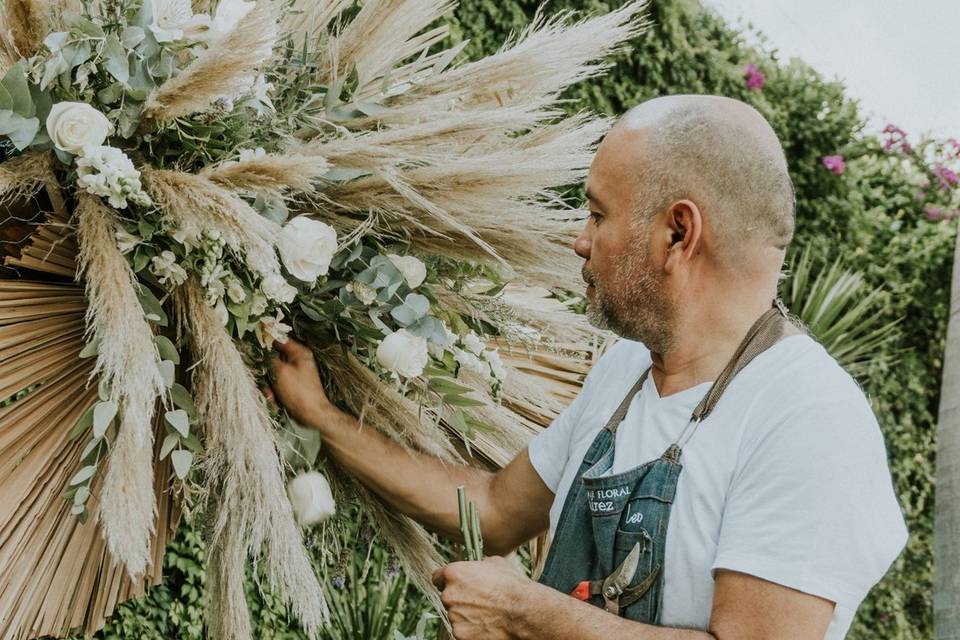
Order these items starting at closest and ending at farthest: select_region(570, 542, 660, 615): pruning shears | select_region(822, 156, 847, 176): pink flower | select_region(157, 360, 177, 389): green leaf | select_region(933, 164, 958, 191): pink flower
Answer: select_region(157, 360, 177, 389): green leaf → select_region(570, 542, 660, 615): pruning shears → select_region(822, 156, 847, 176): pink flower → select_region(933, 164, 958, 191): pink flower

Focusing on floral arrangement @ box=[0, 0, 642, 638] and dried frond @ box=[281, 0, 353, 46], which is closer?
floral arrangement @ box=[0, 0, 642, 638]

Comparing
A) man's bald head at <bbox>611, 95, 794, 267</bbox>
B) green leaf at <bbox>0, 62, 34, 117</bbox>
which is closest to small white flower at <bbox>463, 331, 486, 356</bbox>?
man's bald head at <bbox>611, 95, 794, 267</bbox>

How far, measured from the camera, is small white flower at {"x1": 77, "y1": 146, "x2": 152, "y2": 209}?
1345 mm

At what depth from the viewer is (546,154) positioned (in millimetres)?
1708

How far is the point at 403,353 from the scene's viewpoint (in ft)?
5.20

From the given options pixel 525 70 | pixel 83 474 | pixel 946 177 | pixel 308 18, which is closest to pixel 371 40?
pixel 308 18

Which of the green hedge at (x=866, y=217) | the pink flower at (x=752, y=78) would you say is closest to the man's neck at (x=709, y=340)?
the green hedge at (x=866, y=217)

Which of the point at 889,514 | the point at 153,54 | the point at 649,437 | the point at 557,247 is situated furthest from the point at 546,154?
the point at 889,514

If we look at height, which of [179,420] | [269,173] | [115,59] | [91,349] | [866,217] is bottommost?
[866,217]

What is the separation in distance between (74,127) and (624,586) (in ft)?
3.27

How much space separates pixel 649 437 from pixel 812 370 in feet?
0.90

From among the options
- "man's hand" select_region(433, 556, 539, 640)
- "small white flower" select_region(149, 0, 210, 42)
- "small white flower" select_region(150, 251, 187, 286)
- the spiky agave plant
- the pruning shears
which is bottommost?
the spiky agave plant

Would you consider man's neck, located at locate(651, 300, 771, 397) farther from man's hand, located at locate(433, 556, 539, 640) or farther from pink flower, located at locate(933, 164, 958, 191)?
pink flower, located at locate(933, 164, 958, 191)

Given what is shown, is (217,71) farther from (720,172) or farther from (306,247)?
(720,172)
